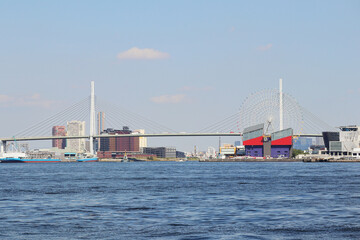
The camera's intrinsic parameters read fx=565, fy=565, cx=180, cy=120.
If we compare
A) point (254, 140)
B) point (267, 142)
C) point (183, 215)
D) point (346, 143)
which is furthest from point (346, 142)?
point (183, 215)

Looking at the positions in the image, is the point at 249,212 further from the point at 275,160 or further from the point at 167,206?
the point at 275,160

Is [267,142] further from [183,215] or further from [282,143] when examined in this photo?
[183,215]

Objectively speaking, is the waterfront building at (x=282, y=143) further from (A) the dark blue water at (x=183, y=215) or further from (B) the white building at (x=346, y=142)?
(A) the dark blue water at (x=183, y=215)

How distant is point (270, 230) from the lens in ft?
68.8

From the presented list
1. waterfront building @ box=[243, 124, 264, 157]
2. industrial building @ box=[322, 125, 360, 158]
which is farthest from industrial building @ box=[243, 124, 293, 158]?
industrial building @ box=[322, 125, 360, 158]

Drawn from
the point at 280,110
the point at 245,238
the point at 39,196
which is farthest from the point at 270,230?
the point at 280,110

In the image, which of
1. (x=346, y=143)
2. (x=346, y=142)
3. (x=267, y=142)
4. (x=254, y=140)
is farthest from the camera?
(x=254, y=140)

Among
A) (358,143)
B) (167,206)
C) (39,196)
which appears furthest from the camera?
(358,143)

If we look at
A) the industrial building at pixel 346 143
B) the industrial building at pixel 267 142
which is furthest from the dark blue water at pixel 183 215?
the industrial building at pixel 267 142

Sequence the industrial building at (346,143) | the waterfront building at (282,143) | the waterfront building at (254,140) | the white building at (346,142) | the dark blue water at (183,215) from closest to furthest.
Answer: the dark blue water at (183,215), the industrial building at (346,143), the white building at (346,142), the waterfront building at (282,143), the waterfront building at (254,140)

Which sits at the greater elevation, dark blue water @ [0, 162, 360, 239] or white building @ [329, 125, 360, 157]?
white building @ [329, 125, 360, 157]

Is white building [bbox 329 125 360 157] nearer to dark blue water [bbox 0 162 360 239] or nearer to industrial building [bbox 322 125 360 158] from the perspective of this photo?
industrial building [bbox 322 125 360 158]

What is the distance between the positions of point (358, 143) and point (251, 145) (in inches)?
1211

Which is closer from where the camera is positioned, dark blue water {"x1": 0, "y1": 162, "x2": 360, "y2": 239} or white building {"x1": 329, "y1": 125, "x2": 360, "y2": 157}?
dark blue water {"x1": 0, "y1": 162, "x2": 360, "y2": 239}
